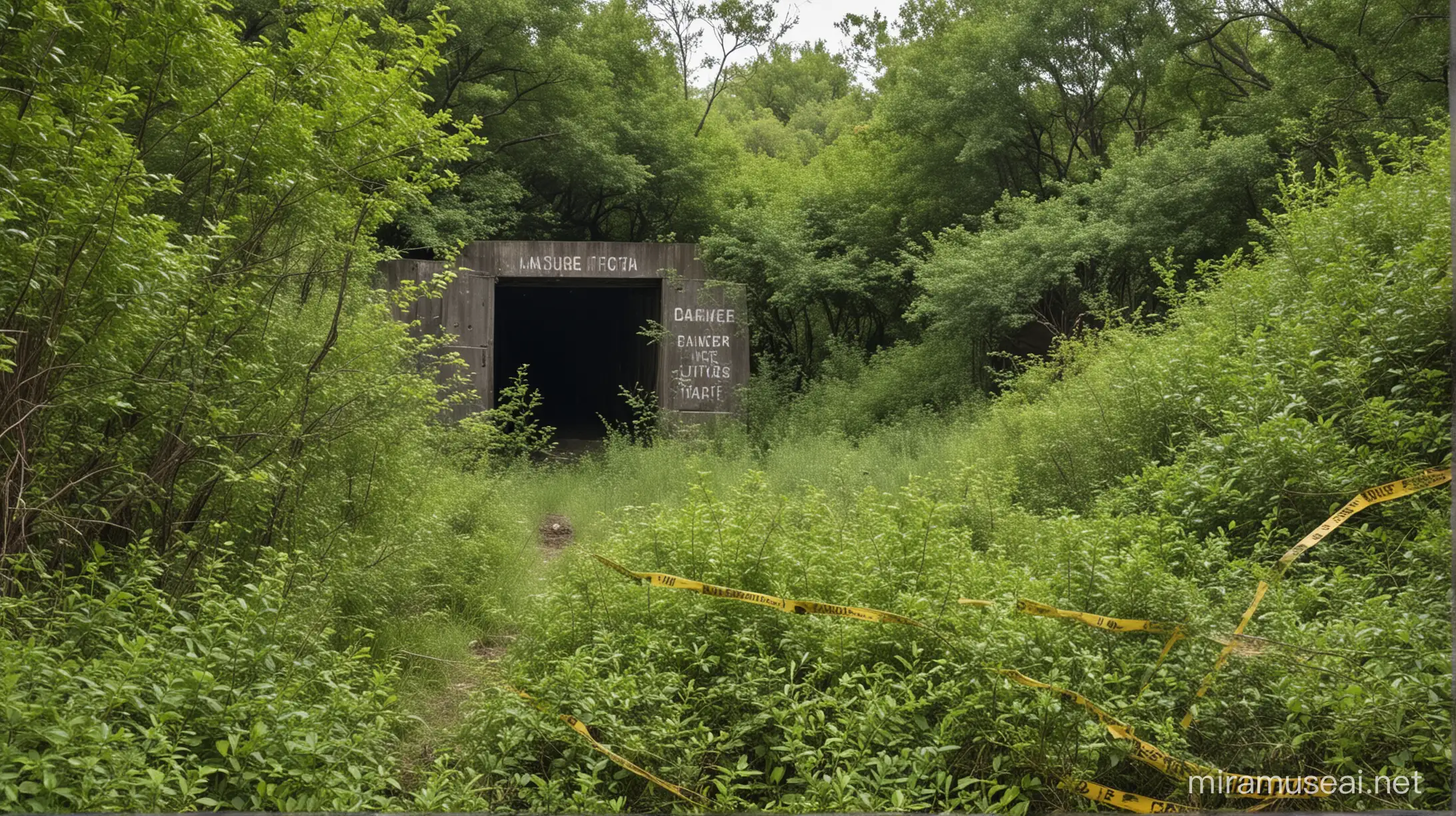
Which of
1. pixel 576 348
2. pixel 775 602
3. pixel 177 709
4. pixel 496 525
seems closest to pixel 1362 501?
pixel 775 602

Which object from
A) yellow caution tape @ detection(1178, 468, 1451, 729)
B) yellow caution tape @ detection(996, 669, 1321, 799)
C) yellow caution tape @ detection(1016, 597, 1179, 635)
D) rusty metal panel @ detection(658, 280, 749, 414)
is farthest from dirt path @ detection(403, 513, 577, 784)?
rusty metal panel @ detection(658, 280, 749, 414)

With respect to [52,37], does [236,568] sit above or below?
below

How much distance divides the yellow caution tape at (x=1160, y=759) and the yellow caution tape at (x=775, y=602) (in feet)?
2.56

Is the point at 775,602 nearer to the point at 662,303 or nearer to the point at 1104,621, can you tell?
the point at 1104,621

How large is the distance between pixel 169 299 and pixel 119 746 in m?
1.97

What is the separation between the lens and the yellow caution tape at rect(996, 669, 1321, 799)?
11.6 ft

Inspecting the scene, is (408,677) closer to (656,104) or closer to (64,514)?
(64,514)

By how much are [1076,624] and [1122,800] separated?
88cm

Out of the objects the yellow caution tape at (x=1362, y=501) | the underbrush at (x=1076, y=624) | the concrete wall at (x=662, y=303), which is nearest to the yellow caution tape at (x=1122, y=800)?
the underbrush at (x=1076, y=624)

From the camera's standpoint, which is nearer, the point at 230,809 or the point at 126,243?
the point at 230,809

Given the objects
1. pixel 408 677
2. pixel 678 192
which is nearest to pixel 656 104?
pixel 678 192

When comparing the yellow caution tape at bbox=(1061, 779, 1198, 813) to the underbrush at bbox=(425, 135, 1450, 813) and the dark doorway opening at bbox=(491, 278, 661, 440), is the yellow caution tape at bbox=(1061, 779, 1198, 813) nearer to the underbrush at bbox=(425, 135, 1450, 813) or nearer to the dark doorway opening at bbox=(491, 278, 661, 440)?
the underbrush at bbox=(425, 135, 1450, 813)

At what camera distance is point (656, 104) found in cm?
1931

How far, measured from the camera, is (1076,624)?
4.27 m
